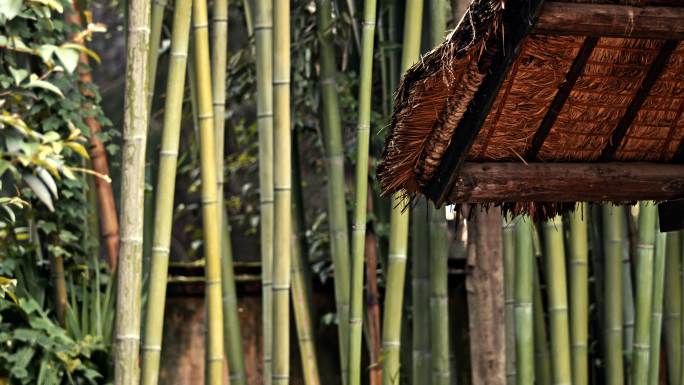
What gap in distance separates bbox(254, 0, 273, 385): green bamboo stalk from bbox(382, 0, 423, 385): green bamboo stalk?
0.37 meters

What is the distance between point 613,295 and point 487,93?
1.96 m

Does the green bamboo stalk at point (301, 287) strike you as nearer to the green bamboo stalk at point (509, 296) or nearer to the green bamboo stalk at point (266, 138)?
the green bamboo stalk at point (266, 138)

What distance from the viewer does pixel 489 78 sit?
2.23m

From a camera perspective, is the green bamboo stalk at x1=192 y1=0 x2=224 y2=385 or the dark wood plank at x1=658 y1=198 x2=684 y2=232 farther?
the green bamboo stalk at x1=192 y1=0 x2=224 y2=385

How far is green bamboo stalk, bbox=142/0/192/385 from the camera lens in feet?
10.7

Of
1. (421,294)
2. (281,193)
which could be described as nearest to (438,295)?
(421,294)

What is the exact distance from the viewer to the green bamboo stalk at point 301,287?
400cm

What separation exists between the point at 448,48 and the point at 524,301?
1.62m

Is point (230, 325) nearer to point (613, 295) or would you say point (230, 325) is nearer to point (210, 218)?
point (210, 218)

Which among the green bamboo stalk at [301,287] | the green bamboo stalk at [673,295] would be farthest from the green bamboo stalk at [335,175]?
the green bamboo stalk at [673,295]

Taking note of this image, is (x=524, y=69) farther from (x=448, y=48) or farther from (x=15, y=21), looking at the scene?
(x=15, y=21)

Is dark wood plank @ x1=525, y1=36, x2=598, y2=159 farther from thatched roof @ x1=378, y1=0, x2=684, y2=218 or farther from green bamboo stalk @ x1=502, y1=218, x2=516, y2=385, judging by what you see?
green bamboo stalk @ x1=502, y1=218, x2=516, y2=385

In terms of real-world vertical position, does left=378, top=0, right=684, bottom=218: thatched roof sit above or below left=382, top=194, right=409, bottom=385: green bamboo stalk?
above

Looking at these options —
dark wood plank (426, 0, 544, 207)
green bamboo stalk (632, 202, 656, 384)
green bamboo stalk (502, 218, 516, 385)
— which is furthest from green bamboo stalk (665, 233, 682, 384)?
dark wood plank (426, 0, 544, 207)
